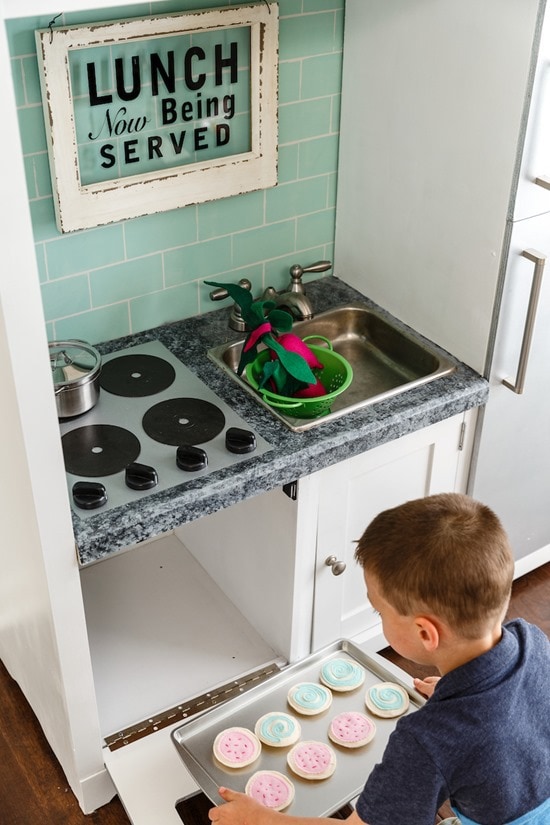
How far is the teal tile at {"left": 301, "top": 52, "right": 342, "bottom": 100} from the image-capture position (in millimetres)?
2396

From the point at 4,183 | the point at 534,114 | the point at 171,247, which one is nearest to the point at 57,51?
the point at 171,247

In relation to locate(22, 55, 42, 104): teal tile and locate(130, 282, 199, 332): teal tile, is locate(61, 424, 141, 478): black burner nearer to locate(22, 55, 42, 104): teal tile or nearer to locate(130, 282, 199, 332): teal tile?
locate(130, 282, 199, 332): teal tile

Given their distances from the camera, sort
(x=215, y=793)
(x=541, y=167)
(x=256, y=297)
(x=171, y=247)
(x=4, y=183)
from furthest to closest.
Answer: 1. (x=256, y=297)
2. (x=171, y=247)
3. (x=541, y=167)
4. (x=215, y=793)
5. (x=4, y=183)

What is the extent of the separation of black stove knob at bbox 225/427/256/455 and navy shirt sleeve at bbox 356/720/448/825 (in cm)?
73

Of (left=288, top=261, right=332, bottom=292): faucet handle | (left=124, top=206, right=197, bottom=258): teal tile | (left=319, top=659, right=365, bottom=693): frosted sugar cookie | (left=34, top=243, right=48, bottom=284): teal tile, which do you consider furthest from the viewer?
(left=288, top=261, right=332, bottom=292): faucet handle

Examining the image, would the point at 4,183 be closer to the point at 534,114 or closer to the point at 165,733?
the point at 534,114

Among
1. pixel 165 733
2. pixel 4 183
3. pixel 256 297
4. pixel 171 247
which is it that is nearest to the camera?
pixel 4 183

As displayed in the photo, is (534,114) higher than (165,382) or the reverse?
higher

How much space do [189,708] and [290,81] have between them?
1499 mm

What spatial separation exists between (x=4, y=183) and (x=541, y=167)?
1.16 metres

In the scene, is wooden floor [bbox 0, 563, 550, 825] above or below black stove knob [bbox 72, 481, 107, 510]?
below

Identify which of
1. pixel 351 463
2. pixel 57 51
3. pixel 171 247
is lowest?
pixel 351 463

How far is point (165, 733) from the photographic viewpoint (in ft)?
7.36

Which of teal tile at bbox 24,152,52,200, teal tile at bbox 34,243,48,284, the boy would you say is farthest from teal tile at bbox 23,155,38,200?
the boy
